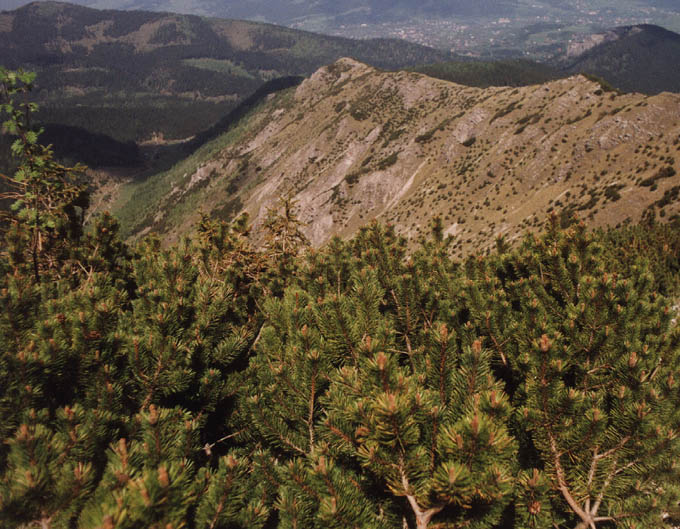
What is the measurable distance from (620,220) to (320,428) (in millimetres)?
44320

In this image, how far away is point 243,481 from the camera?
12.4 ft

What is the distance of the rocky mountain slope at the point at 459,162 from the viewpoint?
48438 mm

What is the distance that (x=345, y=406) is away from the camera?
323cm

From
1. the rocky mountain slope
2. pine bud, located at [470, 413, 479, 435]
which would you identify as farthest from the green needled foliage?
pine bud, located at [470, 413, 479, 435]

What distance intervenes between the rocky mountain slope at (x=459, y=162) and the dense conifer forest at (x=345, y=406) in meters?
4.33

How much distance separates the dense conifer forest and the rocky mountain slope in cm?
433

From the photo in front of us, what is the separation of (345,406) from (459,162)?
87.4 m

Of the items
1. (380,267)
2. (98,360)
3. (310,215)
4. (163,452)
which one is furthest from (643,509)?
(310,215)

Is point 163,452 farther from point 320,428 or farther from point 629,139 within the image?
point 629,139

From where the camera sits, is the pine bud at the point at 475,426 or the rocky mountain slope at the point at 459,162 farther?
the rocky mountain slope at the point at 459,162

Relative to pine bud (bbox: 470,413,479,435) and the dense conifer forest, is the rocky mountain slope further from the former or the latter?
pine bud (bbox: 470,413,479,435)

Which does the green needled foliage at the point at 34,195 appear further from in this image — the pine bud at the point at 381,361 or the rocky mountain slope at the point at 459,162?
the pine bud at the point at 381,361

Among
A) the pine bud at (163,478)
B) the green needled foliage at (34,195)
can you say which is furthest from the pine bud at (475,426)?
the green needled foliage at (34,195)

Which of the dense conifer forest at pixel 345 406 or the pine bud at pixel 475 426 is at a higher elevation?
the pine bud at pixel 475 426
